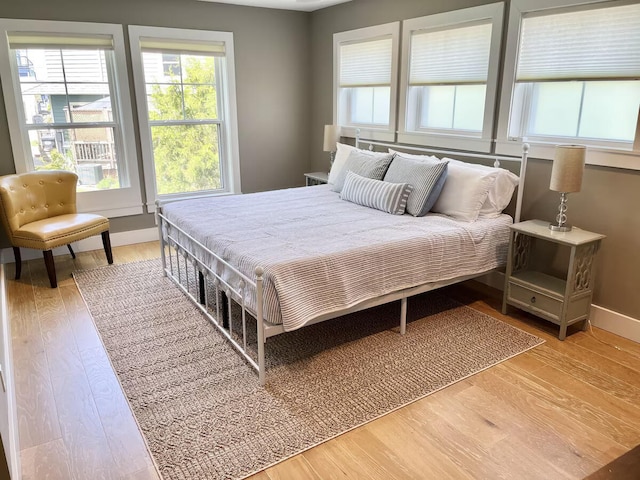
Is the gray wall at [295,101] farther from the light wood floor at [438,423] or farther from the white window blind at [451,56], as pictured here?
the light wood floor at [438,423]

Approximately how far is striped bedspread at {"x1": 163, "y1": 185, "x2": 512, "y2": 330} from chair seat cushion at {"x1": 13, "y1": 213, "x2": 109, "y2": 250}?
0.84 m

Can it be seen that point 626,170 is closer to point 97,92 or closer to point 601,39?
point 601,39

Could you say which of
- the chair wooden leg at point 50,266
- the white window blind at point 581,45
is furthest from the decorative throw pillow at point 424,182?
the chair wooden leg at point 50,266

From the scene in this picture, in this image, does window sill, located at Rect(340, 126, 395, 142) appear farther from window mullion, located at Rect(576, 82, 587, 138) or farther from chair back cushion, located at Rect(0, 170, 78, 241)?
chair back cushion, located at Rect(0, 170, 78, 241)

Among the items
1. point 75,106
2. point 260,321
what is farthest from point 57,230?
point 260,321

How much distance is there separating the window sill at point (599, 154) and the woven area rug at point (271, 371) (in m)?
1.18

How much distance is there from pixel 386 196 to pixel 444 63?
1323 millimetres

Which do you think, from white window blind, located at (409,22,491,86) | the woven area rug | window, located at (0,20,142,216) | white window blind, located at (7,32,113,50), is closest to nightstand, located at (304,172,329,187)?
white window blind, located at (409,22,491,86)

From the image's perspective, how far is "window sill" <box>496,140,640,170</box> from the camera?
2771 mm

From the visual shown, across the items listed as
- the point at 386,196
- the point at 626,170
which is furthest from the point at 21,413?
the point at 626,170

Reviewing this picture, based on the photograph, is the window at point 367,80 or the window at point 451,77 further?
the window at point 367,80

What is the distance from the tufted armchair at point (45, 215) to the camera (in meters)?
3.71

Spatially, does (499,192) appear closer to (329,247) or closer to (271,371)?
(329,247)

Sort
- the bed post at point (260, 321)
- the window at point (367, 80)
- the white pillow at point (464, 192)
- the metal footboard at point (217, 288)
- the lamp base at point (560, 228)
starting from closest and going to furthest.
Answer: the bed post at point (260, 321) < the metal footboard at point (217, 288) < the lamp base at point (560, 228) < the white pillow at point (464, 192) < the window at point (367, 80)
